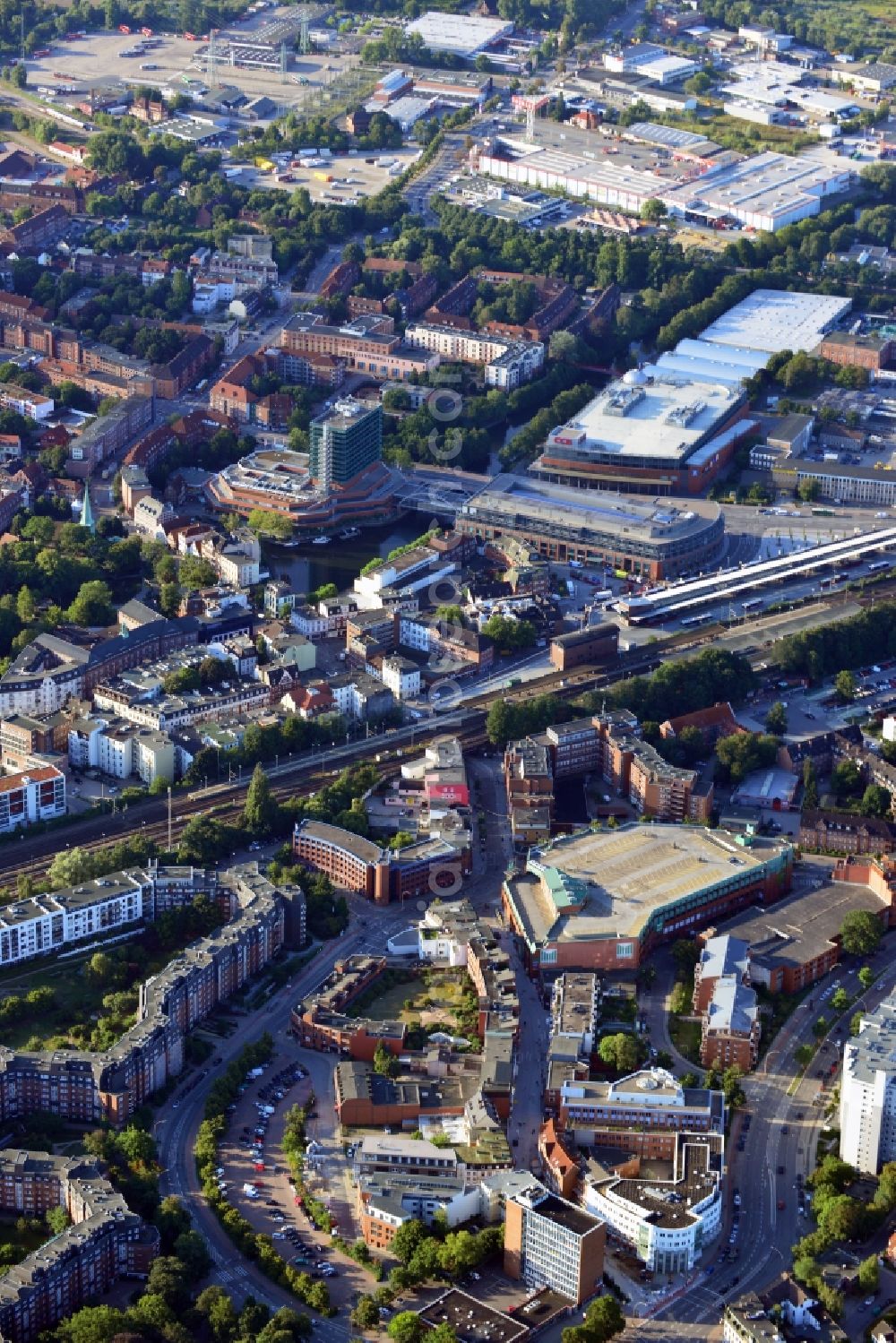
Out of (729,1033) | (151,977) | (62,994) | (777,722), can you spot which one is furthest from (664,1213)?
(777,722)

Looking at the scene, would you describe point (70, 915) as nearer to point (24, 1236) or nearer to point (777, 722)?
point (24, 1236)

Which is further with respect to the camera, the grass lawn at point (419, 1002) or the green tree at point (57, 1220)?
the grass lawn at point (419, 1002)

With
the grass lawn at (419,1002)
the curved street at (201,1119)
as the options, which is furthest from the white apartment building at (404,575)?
the grass lawn at (419,1002)

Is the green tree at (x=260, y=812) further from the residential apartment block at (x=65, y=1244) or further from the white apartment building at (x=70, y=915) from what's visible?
the residential apartment block at (x=65, y=1244)

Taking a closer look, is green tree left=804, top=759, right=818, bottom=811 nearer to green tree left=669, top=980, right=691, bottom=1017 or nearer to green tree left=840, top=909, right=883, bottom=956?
green tree left=840, top=909, right=883, bottom=956

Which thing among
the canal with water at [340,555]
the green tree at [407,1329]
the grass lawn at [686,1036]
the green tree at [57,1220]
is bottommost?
the canal with water at [340,555]

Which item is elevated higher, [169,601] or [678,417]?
[678,417]

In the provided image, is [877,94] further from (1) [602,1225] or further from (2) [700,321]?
(1) [602,1225]
